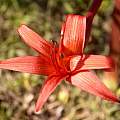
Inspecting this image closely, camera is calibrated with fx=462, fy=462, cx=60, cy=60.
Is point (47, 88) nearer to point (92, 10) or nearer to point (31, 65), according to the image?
point (31, 65)

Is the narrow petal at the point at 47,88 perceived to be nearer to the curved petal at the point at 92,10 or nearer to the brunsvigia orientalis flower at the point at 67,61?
the brunsvigia orientalis flower at the point at 67,61

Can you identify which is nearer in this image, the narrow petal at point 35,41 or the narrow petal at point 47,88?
the narrow petal at point 47,88

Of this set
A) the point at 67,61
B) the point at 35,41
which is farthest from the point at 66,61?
the point at 35,41

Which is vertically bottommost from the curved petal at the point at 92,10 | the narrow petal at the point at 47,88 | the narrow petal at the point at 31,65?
the narrow petal at the point at 47,88

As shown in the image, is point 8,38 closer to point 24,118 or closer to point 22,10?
point 22,10

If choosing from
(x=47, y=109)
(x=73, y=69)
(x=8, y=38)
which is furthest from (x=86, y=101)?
(x=73, y=69)

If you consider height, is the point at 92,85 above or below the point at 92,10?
below

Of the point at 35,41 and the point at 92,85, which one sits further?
the point at 35,41

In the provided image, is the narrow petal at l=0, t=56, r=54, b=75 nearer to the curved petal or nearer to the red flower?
the red flower

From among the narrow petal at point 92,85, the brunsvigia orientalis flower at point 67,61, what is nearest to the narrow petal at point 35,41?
the brunsvigia orientalis flower at point 67,61
